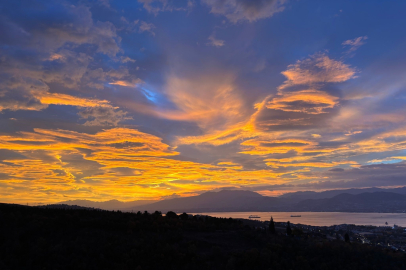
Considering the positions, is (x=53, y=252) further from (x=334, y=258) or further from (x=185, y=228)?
(x=334, y=258)

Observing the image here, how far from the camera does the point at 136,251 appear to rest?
2638 cm

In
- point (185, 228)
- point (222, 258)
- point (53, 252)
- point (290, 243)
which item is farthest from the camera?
point (185, 228)

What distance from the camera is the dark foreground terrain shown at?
23.6 meters

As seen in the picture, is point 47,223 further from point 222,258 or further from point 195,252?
point 222,258

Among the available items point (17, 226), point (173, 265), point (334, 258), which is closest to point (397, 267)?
point (334, 258)

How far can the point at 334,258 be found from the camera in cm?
3080

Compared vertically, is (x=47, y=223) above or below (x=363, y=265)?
above

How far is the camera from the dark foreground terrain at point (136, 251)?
23.6 metres

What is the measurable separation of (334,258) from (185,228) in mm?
22087

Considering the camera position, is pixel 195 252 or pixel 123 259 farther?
pixel 195 252

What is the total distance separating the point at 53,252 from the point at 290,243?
97.2 feet

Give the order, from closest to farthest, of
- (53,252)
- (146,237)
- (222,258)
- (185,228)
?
(53,252) → (222,258) → (146,237) → (185,228)

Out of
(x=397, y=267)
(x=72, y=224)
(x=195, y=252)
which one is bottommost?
(x=397, y=267)

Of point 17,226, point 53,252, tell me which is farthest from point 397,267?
point 17,226
